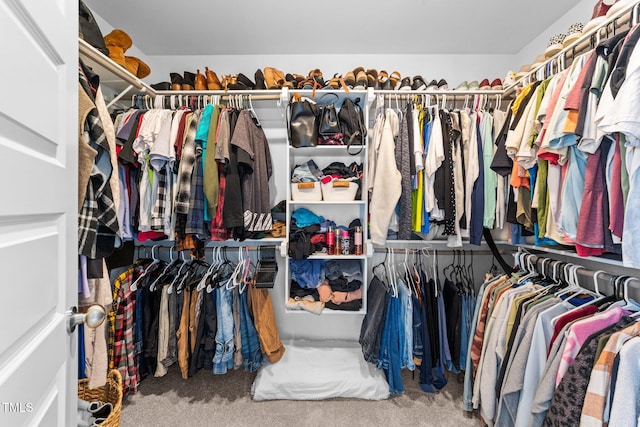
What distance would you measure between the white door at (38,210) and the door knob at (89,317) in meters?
0.02

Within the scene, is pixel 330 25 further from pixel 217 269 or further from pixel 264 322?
pixel 264 322

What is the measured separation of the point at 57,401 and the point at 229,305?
1.20m

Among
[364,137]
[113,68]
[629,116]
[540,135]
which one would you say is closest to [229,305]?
[364,137]

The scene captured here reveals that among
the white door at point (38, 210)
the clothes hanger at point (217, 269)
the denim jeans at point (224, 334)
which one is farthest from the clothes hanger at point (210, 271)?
the white door at point (38, 210)

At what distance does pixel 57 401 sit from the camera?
646 millimetres

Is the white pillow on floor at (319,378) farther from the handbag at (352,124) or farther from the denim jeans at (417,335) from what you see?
the handbag at (352,124)

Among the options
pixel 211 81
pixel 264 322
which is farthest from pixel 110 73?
pixel 264 322

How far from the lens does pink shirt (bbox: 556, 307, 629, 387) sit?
1076mm

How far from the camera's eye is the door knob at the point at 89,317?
669mm

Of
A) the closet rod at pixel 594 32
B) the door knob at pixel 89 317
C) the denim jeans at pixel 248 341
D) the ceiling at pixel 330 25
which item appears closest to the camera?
the door knob at pixel 89 317

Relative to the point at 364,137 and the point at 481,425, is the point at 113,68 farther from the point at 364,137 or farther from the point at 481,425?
the point at 481,425

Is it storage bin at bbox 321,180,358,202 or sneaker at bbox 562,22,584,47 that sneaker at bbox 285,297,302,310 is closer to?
storage bin at bbox 321,180,358,202

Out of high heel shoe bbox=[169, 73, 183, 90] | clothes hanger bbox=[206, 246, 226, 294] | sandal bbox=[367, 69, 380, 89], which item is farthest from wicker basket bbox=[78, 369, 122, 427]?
sandal bbox=[367, 69, 380, 89]

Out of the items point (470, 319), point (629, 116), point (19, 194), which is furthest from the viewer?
point (470, 319)
